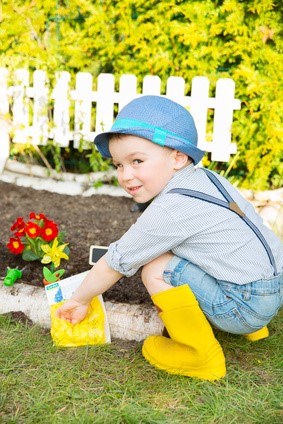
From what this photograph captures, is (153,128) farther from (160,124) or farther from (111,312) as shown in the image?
(111,312)

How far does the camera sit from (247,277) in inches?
96.5

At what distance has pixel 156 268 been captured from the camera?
8.34ft

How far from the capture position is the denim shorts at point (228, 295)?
2.47 m

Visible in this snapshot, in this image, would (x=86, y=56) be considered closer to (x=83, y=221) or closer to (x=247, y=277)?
(x=83, y=221)

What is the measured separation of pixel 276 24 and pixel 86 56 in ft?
4.75

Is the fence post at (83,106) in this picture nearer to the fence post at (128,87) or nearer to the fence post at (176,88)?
the fence post at (128,87)

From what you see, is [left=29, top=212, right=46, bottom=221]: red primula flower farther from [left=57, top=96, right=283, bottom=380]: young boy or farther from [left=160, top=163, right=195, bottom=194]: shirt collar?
[left=160, top=163, right=195, bottom=194]: shirt collar

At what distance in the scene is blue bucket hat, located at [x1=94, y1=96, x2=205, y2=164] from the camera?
2.43m

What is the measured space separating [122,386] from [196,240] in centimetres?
60

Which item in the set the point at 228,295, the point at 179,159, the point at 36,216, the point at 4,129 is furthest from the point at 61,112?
the point at 228,295

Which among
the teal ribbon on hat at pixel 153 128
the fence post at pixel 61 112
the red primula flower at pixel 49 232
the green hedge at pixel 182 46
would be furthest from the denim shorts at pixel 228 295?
the fence post at pixel 61 112

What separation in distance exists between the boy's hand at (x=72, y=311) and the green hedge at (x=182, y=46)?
231 cm

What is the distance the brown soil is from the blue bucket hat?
894mm

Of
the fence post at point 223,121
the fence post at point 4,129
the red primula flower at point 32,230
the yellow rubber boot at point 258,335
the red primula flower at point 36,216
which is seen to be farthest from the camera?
the fence post at point 4,129
